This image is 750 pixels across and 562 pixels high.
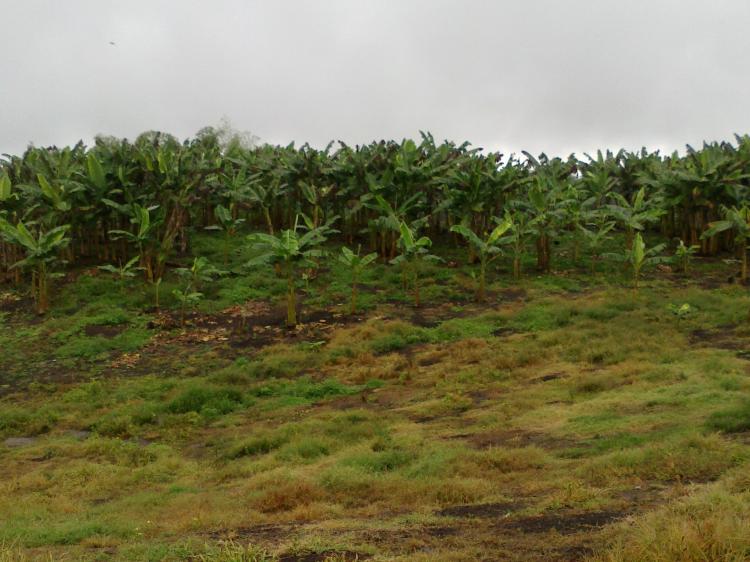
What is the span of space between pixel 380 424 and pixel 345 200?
14.7 m

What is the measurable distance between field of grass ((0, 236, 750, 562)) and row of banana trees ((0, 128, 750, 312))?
173 cm

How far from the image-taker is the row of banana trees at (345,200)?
60.7 ft

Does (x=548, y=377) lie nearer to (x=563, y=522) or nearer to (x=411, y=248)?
(x=563, y=522)

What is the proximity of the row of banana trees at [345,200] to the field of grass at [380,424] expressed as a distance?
1734 millimetres

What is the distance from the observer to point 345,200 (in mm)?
23516

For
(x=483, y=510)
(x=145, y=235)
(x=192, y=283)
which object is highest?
(x=145, y=235)

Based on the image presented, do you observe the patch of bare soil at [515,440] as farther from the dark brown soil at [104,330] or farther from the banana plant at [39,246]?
the banana plant at [39,246]

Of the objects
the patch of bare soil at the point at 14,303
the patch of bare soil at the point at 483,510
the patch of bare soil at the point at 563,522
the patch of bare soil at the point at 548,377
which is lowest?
the patch of bare soil at the point at 483,510

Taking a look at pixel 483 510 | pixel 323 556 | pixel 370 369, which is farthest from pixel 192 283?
pixel 323 556

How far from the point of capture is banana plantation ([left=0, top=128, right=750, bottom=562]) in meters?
5.63

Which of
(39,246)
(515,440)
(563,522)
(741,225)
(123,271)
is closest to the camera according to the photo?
(563,522)

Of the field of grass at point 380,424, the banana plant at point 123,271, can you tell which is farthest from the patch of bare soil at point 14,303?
the banana plant at point 123,271

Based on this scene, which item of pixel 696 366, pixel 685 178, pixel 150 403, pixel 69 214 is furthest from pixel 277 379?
pixel 685 178

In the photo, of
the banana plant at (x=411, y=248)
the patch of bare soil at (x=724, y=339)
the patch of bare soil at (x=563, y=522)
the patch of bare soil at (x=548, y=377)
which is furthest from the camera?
the banana plant at (x=411, y=248)
